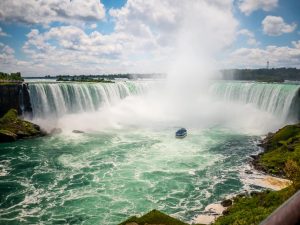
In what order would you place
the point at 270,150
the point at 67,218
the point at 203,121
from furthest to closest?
1. the point at 203,121
2. the point at 270,150
3. the point at 67,218

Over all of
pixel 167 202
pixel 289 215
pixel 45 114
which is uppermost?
pixel 289 215

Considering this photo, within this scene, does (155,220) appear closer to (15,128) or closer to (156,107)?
(15,128)

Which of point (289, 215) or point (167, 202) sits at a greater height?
point (289, 215)

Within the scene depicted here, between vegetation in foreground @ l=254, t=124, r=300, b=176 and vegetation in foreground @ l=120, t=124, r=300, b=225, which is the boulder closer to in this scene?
vegetation in foreground @ l=120, t=124, r=300, b=225

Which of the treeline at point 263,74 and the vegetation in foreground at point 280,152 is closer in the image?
the vegetation in foreground at point 280,152

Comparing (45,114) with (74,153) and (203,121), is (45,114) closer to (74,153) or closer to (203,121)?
(74,153)

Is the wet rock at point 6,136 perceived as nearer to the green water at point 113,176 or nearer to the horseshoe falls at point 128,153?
the green water at point 113,176

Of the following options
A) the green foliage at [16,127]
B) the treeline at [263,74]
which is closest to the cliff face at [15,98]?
the green foliage at [16,127]

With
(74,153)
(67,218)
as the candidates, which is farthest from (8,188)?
(74,153)
